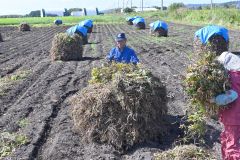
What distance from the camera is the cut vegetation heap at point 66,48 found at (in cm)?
1958

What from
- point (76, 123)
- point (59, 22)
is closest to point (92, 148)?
point (76, 123)

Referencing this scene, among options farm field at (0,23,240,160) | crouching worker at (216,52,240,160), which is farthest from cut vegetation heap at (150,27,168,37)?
crouching worker at (216,52,240,160)

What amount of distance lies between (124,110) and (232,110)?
2394mm

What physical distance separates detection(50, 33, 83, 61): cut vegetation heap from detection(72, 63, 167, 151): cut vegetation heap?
11.2 m

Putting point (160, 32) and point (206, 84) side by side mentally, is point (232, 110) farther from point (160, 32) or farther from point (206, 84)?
point (160, 32)

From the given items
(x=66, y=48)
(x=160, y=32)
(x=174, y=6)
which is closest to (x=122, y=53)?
(x=66, y=48)

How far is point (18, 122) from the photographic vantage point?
31.6 ft

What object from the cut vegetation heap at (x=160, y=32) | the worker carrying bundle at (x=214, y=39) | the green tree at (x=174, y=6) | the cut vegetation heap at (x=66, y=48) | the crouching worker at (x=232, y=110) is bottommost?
the green tree at (x=174, y=6)

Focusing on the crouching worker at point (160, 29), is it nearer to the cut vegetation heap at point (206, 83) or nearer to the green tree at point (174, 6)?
the cut vegetation heap at point (206, 83)

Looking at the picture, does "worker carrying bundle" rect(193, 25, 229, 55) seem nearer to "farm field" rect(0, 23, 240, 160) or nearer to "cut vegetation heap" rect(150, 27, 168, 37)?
"farm field" rect(0, 23, 240, 160)

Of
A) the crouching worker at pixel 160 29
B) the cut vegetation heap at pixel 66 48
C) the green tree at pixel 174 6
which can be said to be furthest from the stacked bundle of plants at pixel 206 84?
the green tree at pixel 174 6

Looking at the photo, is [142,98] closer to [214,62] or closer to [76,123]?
[76,123]

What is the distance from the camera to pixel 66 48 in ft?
64.0

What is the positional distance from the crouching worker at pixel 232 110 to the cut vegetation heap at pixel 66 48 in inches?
547
